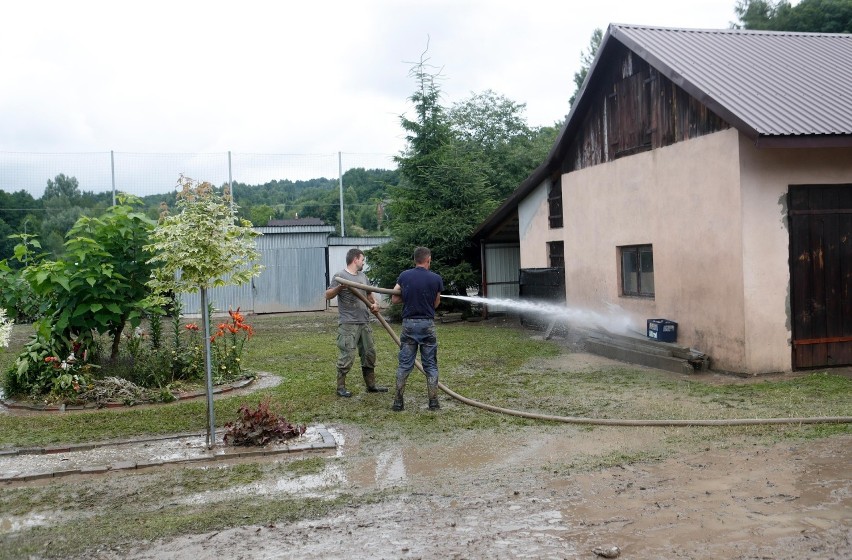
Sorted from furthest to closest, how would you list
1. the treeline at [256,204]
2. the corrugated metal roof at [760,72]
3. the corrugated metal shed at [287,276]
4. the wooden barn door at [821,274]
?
the corrugated metal shed at [287,276]
the treeline at [256,204]
the wooden barn door at [821,274]
the corrugated metal roof at [760,72]

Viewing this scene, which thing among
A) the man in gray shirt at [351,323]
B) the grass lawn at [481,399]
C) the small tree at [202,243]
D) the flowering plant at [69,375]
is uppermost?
the small tree at [202,243]

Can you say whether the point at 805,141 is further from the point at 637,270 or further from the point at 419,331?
the point at 419,331

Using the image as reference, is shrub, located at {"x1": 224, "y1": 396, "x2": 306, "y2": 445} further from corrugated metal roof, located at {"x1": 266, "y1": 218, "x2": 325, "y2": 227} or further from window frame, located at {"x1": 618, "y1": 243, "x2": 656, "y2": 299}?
corrugated metal roof, located at {"x1": 266, "y1": 218, "x2": 325, "y2": 227}

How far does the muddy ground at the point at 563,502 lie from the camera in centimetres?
470

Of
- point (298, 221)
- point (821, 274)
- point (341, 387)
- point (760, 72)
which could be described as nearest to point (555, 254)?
point (760, 72)

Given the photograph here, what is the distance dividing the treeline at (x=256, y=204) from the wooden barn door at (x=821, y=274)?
14978 millimetres

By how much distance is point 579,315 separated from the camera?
16.4 metres

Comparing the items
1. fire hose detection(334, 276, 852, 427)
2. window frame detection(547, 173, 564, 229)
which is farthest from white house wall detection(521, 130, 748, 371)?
fire hose detection(334, 276, 852, 427)

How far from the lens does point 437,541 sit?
4.88 meters

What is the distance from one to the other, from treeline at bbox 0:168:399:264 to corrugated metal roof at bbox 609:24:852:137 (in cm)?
1217

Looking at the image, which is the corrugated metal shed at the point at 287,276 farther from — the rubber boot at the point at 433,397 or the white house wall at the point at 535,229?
the rubber boot at the point at 433,397

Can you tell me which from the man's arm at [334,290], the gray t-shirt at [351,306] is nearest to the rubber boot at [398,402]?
the gray t-shirt at [351,306]

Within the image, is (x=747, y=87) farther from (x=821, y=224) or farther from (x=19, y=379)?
(x=19, y=379)

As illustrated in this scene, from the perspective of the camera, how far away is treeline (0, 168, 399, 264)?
26906 mm
